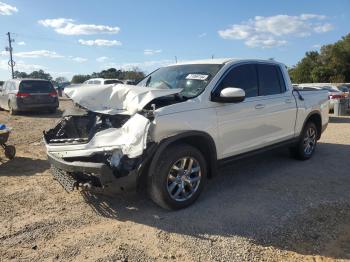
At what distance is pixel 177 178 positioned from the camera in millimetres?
4680

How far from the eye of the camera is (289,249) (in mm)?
3807

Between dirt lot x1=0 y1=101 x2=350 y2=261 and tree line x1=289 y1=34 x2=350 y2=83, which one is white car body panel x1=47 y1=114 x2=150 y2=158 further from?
tree line x1=289 y1=34 x2=350 y2=83

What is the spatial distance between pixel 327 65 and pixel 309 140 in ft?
141

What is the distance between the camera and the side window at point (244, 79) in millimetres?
5449

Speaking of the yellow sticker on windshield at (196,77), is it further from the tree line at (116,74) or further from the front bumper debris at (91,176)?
the tree line at (116,74)

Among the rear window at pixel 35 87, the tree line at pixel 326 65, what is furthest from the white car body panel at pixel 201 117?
the tree line at pixel 326 65

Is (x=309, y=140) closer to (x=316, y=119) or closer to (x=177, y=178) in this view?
(x=316, y=119)

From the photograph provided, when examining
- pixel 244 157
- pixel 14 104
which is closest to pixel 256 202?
pixel 244 157

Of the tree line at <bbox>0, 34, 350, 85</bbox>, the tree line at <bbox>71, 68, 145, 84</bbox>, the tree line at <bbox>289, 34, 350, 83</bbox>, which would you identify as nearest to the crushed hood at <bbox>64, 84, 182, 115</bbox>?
the tree line at <bbox>0, 34, 350, 85</bbox>

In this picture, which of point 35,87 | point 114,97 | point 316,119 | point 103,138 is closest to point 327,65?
point 35,87

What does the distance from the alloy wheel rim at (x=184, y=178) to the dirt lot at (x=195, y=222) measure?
207 millimetres

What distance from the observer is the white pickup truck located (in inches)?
170

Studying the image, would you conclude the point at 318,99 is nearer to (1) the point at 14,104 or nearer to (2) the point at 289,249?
(2) the point at 289,249

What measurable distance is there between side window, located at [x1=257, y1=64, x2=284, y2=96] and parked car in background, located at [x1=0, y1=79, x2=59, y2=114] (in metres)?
12.5
